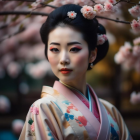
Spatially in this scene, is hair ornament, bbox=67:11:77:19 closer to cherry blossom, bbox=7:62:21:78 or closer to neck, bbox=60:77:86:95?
neck, bbox=60:77:86:95

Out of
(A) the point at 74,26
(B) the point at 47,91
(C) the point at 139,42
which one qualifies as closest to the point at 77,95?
(B) the point at 47,91

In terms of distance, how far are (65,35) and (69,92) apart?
1.74ft

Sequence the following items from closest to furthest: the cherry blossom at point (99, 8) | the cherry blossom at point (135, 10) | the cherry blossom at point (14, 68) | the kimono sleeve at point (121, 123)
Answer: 1. the cherry blossom at point (99, 8)
2. the cherry blossom at point (135, 10)
3. the kimono sleeve at point (121, 123)
4. the cherry blossom at point (14, 68)

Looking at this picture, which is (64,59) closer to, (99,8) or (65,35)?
(65,35)

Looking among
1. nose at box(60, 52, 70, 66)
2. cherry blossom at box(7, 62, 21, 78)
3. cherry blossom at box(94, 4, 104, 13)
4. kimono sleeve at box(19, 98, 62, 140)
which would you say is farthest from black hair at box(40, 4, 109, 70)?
cherry blossom at box(7, 62, 21, 78)

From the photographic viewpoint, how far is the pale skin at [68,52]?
183 cm

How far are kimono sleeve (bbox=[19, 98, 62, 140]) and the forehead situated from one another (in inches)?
22.0

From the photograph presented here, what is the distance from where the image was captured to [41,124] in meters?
1.71

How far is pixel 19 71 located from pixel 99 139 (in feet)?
16.6

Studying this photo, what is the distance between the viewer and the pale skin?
1.83 metres

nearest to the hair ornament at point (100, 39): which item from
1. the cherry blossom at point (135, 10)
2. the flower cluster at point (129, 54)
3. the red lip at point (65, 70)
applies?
the cherry blossom at point (135, 10)

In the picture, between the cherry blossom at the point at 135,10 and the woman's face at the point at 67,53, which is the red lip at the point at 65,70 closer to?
the woman's face at the point at 67,53

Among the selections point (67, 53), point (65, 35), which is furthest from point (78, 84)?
point (65, 35)

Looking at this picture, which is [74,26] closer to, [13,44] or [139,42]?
[139,42]
